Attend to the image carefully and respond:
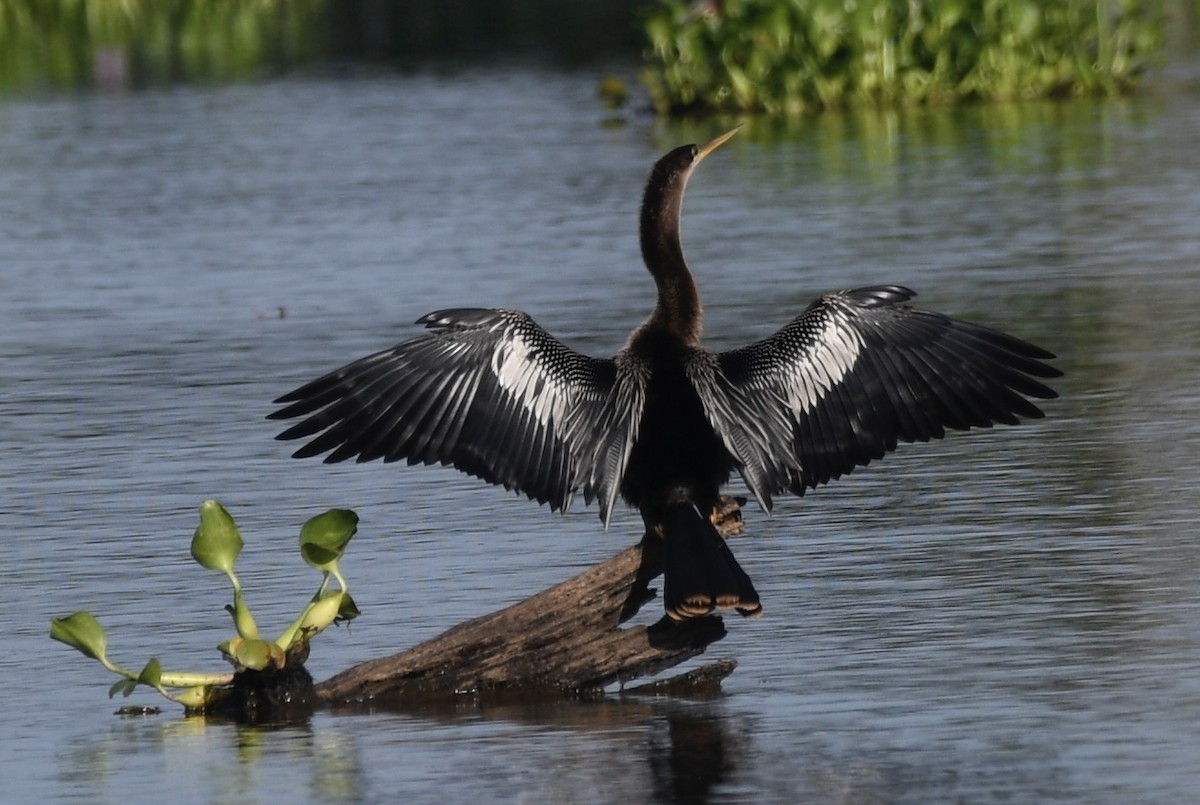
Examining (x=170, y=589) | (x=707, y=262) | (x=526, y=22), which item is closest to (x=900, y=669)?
(x=170, y=589)

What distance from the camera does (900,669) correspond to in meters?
7.55

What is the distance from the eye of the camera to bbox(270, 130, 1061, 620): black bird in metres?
7.39

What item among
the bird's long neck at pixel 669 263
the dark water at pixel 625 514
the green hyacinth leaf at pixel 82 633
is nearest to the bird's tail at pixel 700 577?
Answer: the dark water at pixel 625 514

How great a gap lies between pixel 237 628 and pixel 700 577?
4.86 ft

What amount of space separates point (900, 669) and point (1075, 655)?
1.71ft

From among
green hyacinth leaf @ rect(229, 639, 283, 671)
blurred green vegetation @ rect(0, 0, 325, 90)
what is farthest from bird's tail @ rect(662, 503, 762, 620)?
blurred green vegetation @ rect(0, 0, 325, 90)

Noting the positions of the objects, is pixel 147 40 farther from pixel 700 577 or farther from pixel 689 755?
pixel 689 755

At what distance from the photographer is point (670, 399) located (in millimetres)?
7375

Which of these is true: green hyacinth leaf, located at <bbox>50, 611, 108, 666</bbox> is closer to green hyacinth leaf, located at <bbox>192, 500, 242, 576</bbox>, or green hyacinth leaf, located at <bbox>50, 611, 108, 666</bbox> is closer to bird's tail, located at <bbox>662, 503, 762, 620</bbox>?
green hyacinth leaf, located at <bbox>192, 500, 242, 576</bbox>

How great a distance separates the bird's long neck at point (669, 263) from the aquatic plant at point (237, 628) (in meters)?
1.11

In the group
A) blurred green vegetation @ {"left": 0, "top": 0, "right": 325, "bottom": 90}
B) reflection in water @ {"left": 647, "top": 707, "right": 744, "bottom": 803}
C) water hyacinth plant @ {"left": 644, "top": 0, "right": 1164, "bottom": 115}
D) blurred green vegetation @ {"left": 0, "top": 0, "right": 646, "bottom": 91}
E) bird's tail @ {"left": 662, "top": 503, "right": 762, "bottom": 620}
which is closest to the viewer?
reflection in water @ {"left": 647, "top": 707, "right": 744, "bottom": 803}

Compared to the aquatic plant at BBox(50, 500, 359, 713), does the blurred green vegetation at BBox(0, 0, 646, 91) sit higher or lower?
higher

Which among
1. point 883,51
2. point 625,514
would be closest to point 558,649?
point 625,514

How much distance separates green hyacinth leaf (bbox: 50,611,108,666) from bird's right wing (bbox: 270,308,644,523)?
79 centimetres
